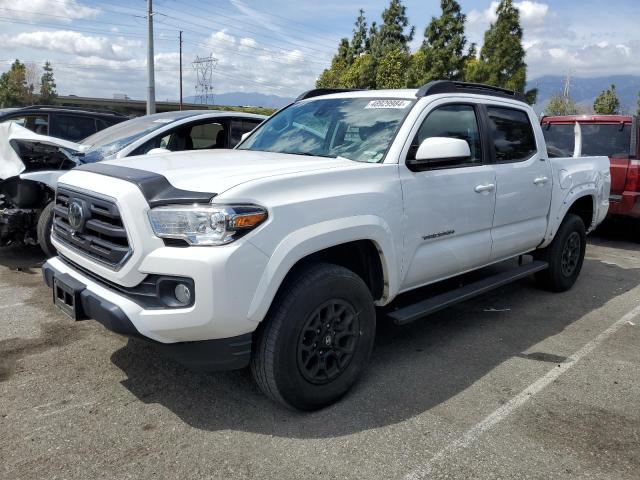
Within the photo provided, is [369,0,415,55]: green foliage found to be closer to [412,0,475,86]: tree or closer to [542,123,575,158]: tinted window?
[412,0,475,86]: tree

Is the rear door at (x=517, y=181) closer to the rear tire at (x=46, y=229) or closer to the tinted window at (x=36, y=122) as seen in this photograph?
the rear tire at (x=46, y=229)

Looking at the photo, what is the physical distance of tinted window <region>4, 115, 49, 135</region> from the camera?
7867 mm

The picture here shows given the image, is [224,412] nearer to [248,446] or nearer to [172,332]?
[248,446]

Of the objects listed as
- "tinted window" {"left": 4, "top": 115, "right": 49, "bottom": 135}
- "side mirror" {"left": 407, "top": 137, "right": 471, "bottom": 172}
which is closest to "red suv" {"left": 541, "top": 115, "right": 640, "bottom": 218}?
"side mirror" {"left": 407, "top": 137, "right": 471, "bottom": 172}

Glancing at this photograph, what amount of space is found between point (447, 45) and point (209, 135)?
64.7 ft

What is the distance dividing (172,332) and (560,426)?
7.45 ft

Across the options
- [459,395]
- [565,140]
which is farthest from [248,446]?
[565,140]

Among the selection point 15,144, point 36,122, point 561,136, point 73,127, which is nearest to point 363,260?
point 15,144

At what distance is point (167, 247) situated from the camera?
276 cm

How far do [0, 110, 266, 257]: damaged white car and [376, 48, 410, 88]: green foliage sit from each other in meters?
22.2

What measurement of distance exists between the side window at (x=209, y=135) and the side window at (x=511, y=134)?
348 cm

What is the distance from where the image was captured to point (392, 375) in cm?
379

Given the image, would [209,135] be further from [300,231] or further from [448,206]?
[300,231]

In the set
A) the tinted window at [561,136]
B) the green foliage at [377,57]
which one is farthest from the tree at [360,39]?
the tinted window at [561,136]
